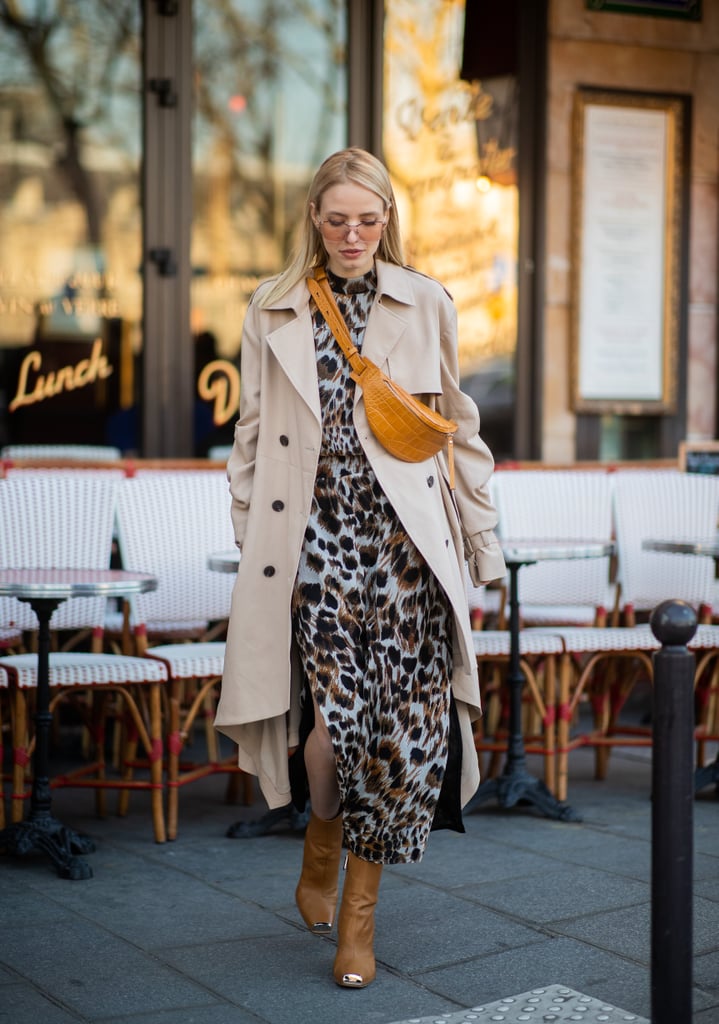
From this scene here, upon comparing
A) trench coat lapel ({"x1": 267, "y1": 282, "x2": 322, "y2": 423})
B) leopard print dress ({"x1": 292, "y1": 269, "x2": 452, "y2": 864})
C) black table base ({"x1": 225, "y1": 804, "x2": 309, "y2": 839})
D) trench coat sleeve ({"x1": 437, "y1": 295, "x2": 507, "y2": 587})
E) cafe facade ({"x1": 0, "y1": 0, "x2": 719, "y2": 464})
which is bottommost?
black table base ({"x1": 225, "y1": 804, "x2": 309, "y2": 839})

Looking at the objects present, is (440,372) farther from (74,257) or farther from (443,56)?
(443,56)

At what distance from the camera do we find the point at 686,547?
571 cm

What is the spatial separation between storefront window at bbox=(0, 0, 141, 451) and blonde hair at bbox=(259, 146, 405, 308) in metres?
3.91

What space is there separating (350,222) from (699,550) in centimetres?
261

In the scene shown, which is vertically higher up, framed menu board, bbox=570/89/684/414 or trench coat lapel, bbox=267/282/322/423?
framed menu board, bbox=570/89/684/414

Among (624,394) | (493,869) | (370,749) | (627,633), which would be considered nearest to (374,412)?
(370,749)

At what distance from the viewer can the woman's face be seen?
3.55 meters

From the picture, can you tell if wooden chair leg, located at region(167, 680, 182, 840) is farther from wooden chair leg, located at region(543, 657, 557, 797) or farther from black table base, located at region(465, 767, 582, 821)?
wooden chair leg, located at region(543, 657, 557, 797)

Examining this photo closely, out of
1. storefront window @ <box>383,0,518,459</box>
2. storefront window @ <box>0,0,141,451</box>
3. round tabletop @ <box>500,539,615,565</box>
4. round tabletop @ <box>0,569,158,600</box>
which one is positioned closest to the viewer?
round tabletop @ <box>0,569,158,600</box>

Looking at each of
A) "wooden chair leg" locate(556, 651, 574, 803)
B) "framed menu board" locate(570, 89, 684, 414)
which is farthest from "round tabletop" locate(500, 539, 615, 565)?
"framed menu board" locate(570, 89, 684, 414)

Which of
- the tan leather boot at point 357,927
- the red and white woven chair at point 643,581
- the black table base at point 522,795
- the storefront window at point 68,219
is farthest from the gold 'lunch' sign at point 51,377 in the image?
the tan leather boot at point 357,927

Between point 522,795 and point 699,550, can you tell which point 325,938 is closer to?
point 522,795

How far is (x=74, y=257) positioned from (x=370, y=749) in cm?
456

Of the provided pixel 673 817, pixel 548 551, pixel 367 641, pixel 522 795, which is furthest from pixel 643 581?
pixel 673 817
